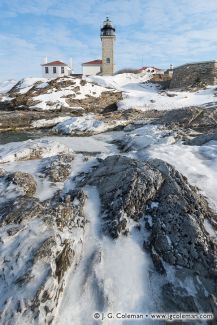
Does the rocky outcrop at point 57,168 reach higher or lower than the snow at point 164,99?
lower

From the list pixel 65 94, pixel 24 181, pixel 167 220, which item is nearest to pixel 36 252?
pixel 167 220

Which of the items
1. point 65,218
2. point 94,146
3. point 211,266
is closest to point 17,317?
point 65,218

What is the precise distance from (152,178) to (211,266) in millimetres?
2759

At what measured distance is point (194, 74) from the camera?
1869 inches

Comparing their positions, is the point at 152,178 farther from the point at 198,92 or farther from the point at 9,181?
the point at 198,92

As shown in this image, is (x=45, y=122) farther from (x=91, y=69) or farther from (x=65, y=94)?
(x=91, y=69)

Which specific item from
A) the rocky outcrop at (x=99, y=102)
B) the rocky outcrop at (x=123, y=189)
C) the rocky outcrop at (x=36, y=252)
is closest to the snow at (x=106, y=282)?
the rocky outcrop at (x=36, y=252)

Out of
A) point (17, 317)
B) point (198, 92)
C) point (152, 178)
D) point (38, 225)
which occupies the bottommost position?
point (17, 317)

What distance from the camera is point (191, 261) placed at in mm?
6281

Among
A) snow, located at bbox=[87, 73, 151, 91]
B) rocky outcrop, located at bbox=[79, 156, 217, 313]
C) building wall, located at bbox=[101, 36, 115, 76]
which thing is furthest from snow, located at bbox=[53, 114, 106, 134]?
building wall, located at bbox=[101, 36, 115, 76]

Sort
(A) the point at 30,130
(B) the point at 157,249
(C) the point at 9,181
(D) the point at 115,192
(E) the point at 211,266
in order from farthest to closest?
(A) the point at 30,130
(C) the point at 9,181
(D) the point at 115,192
(B) the point at 157,249
(E) the point at 211,266

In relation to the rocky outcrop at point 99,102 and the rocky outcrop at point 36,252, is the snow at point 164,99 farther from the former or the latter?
the rocky outcrop at point 36,252

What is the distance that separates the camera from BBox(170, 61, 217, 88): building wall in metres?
45.5

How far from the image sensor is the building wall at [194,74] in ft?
149
